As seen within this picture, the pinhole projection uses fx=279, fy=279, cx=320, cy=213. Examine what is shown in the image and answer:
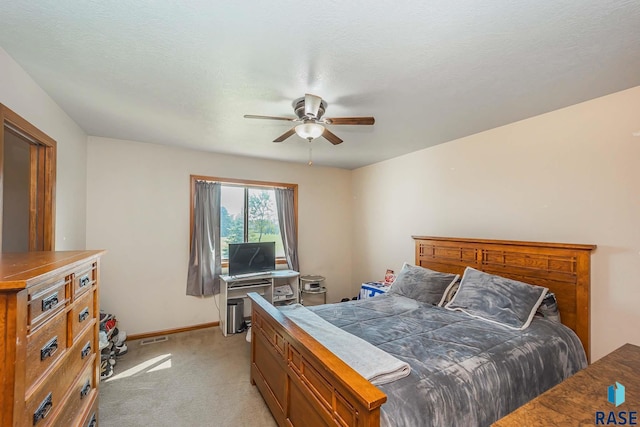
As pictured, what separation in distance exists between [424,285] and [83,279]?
291cm

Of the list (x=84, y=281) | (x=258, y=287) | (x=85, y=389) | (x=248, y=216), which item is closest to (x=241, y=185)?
(x=248, y=216)

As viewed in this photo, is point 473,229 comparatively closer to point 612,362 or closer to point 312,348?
point 612,362

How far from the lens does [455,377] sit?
63.1 inches

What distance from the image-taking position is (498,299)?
97.5 inches

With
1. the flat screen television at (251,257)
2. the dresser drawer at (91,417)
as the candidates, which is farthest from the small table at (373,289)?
the dresser drawer at (91,417)

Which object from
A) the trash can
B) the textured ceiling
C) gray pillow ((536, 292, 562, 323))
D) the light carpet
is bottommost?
the light carpet

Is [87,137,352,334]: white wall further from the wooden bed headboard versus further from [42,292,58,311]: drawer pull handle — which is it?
the wooden bed headboard

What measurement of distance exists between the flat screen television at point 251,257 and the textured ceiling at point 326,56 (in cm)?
190

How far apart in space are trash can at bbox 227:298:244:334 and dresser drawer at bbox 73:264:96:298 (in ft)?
7.59

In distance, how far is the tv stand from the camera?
12.7 ft

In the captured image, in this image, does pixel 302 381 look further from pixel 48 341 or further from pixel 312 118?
pixel 312 118

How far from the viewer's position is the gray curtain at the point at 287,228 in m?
4.61

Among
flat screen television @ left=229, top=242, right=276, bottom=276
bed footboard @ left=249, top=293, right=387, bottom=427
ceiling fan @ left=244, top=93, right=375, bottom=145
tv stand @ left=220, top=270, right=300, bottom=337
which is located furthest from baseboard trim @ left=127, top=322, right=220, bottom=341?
ceiling fan @ left=244, top=93, right=375, bottom=145

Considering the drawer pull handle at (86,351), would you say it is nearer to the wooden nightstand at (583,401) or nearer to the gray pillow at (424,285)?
the wooden nightstand at (583,401)
